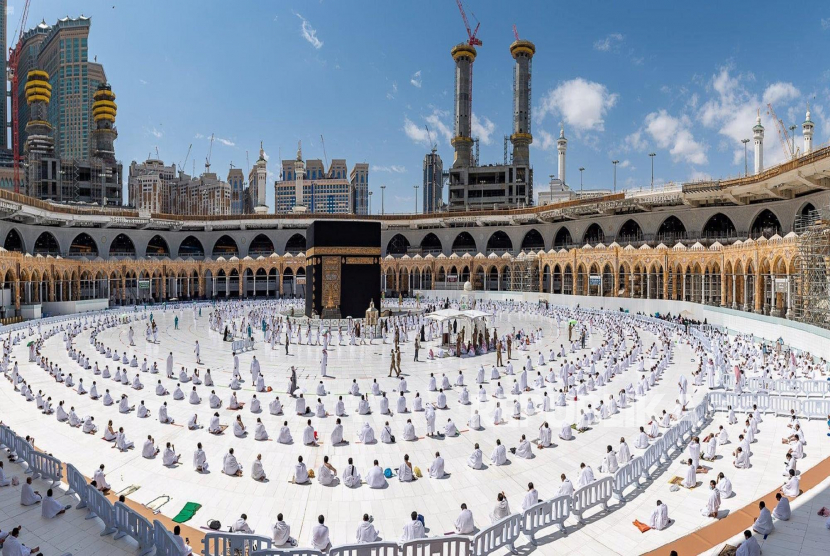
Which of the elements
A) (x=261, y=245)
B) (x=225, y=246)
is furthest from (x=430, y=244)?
(x=225, y=246)

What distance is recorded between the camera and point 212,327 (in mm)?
28297

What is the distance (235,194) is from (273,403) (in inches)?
5571

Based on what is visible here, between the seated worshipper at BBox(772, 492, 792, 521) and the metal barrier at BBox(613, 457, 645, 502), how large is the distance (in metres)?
1.94

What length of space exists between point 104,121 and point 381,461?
267ft

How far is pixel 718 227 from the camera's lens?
40.6m

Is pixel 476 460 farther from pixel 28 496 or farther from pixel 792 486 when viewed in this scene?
pixel 28 496

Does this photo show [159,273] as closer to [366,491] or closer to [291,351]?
[291,351]

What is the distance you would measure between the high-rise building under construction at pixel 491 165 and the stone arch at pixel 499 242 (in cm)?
1370

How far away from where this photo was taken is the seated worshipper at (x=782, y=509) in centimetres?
677

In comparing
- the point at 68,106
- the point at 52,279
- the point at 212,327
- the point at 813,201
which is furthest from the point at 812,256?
the point at 68,106

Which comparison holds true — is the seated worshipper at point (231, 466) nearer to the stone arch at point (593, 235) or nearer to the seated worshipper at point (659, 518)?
the seated worshipper at point (659, 518)

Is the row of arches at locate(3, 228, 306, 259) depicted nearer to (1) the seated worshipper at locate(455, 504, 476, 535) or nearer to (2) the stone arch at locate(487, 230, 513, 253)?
(2) the stone arch at locate(487, 230, 513, 253)

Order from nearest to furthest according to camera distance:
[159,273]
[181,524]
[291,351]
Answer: [181,524] → [291,351] → [159,273]

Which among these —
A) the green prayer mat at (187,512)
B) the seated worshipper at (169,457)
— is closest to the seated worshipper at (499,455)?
the green prayer mat at (187,512)
